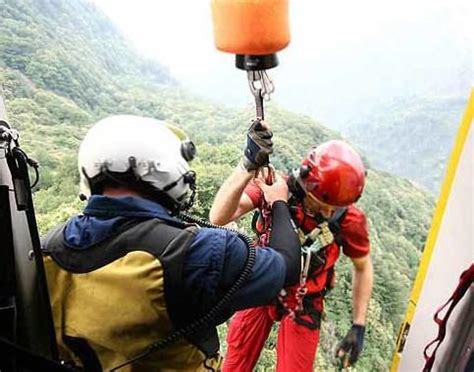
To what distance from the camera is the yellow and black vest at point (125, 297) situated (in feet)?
3.67

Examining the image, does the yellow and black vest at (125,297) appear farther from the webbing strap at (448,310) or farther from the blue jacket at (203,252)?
the webbing strap at (448,310)

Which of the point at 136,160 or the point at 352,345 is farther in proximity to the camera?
the point at 352,345

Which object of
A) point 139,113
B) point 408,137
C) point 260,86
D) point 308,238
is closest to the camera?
point 260,86

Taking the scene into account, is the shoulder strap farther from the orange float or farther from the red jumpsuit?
the orange float

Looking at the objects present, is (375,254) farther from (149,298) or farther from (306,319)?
(149,298)

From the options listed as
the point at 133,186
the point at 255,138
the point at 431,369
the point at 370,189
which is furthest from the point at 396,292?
the point at 133,186

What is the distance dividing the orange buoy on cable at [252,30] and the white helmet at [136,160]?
0.23m

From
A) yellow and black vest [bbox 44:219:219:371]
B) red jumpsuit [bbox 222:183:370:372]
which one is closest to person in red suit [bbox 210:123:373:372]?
red jumpsuit [bbox 222:183:370:372]

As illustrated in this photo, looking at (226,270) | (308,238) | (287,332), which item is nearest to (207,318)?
(226,270)

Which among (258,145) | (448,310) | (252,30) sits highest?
(252,30)

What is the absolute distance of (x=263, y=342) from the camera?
1.77 meters

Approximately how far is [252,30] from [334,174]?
378 mm

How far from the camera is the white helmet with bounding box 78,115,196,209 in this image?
1.18m

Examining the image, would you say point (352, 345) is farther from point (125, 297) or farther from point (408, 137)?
point (408, 137)
